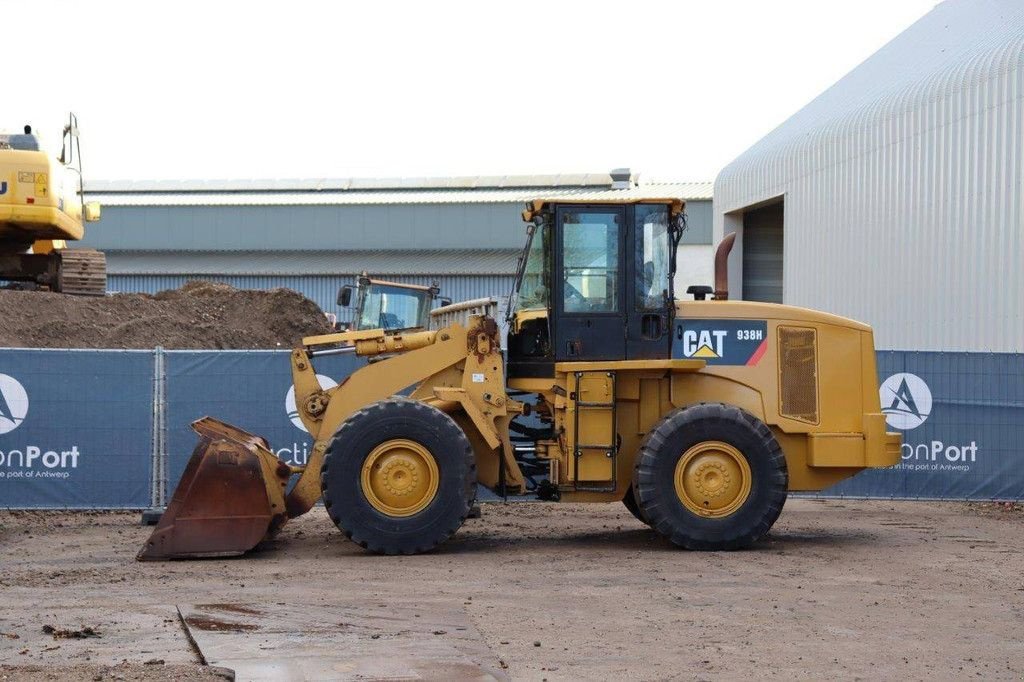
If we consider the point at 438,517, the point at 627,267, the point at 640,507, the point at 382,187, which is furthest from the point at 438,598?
the point at 382,187

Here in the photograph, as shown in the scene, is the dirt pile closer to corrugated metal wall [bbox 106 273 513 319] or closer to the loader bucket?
the loader bucket

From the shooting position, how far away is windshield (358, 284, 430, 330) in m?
25.4

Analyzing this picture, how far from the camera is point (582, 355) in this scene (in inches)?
453

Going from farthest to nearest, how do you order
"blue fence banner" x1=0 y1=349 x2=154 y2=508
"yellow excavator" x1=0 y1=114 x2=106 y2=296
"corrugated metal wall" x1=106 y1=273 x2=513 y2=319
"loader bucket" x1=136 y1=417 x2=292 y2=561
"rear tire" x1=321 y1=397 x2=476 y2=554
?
"corrugated metal wall" x1=106 y1=273 x2=513 y2=319
"yellow excavator" x1=0 y1=114 x2=106 y2=296
"blue fence banner" x1=0 y1=349 x2=154 y2=508
"rear tire" x1=321 y1=397 x2=476 y2=554
"loader bucket" x1=136 y1=417 x2=292 y2=561

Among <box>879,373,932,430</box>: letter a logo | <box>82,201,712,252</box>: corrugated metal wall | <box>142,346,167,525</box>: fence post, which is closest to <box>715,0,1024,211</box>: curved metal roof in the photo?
<box>879,373,932,430</box>: letter a logo

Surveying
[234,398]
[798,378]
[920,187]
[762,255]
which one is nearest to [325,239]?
[762,255]

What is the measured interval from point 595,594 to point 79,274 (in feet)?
59.7

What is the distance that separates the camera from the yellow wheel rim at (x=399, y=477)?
11031mm

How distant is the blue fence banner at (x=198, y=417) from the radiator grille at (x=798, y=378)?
12.4 ft

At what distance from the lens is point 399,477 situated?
11047mm

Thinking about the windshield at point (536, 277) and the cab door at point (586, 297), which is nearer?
the cab door at point (586, 297)

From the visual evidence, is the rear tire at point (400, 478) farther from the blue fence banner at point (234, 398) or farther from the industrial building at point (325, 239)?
the industrial building at point (325, 239)

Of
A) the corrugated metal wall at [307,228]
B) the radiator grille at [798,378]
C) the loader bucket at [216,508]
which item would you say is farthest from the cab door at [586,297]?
the corrugated metal wall at [307,228]

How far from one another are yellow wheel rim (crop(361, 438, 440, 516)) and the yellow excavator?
13196 mm
